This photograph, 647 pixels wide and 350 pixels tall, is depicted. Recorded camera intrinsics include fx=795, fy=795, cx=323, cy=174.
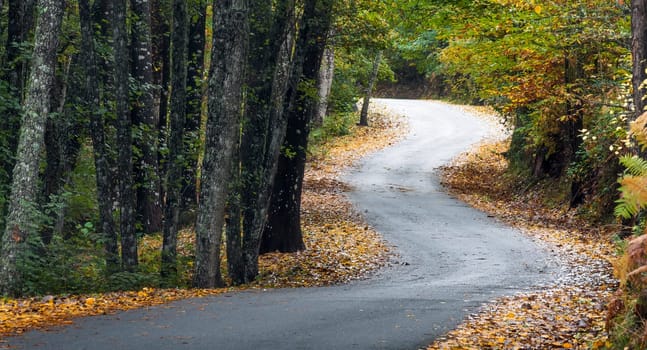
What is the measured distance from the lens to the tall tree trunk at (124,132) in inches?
544

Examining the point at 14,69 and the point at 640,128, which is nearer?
the point at 640,128

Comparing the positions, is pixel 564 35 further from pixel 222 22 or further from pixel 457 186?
pixel 457 186

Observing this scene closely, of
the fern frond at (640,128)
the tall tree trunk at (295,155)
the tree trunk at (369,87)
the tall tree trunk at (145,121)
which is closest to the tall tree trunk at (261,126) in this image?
the tall tree trunk at (295,155)

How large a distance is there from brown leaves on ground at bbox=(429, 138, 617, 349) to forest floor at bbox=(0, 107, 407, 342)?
14.0ft

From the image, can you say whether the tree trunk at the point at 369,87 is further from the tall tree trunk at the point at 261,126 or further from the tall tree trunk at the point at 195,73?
the tall tree trunk at the point at 261,126

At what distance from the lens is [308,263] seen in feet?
57.5

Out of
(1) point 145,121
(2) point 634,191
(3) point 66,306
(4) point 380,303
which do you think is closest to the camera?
(2) point 634,191

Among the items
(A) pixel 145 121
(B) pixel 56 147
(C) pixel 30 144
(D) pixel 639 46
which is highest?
(D) pixel 639 46

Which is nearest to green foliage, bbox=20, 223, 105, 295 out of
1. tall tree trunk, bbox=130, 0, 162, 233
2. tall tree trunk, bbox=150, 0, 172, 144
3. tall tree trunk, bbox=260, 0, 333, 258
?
tall tree trunk, bbox=130, 0, 162, 233

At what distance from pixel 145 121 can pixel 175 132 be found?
17.2 ft

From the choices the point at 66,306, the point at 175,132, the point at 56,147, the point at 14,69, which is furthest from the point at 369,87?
the point at 66,306

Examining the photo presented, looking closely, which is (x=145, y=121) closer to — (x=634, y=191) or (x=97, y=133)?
(x=97, y=133)

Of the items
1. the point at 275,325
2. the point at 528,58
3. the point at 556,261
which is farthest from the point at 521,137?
the point at 275,325

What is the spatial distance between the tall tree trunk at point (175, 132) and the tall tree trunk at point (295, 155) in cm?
220
